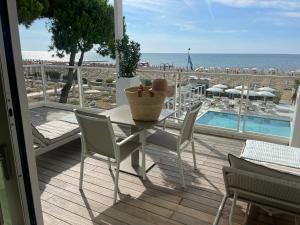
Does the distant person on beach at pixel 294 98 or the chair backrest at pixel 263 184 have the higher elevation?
the distant person on beach at pixel 294 98

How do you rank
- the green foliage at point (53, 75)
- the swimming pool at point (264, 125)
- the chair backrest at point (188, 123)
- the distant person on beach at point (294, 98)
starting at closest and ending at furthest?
the chair backrest at point (188, 123) < the distant person on beach at point (294, 98) < the swimming pool at point (264, 125) < the green foliage at point (53, 75)

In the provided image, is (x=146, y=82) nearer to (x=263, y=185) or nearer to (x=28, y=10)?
(x=28, y=10)

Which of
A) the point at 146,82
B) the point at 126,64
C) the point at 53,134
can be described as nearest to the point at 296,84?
the point at 146,82

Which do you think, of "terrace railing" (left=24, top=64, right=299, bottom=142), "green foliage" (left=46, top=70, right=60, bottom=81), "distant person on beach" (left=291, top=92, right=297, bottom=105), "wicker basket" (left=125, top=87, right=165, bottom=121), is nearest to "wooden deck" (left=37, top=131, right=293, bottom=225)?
"wicker basket" (left=125, top=87, right=165, bottom=121)

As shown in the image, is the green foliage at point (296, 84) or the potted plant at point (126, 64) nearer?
the green foliage at point (296, 84)

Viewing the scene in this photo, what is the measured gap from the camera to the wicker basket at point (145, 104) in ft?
8.24

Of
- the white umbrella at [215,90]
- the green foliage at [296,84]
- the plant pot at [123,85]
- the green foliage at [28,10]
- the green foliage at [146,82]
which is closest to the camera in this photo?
the green foliage at [296,84]

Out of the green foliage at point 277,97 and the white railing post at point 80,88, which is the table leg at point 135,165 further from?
the white railing post at point 80,88

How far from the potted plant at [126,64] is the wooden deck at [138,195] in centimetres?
164

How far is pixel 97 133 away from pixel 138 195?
0.74 m

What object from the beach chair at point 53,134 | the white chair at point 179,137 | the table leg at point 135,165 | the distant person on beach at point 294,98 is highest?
the distant person on beach at point 294,98

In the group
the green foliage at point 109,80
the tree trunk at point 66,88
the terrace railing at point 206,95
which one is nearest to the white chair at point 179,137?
the terrace railing at point 206,95

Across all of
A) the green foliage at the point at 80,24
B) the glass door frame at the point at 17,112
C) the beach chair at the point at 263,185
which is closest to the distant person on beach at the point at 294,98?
the beach chair at the point at 263,185

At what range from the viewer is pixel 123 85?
14.8 ft
